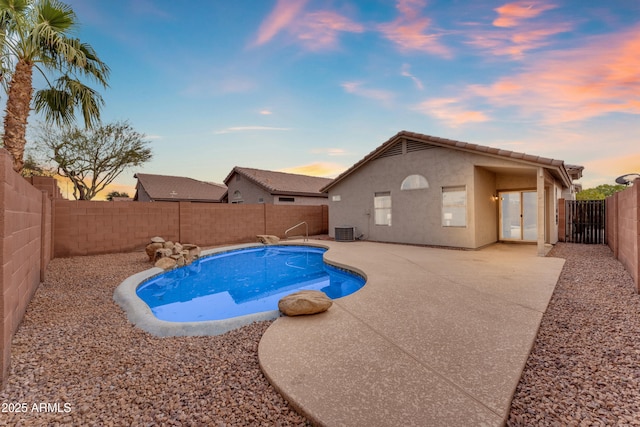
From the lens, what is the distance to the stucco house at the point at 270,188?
61.6 feet

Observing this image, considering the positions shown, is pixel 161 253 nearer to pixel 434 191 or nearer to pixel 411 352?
pixel 411 352

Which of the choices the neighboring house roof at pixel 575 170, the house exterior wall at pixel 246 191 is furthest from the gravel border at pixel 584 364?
the house exterior wall at pixel 246 191

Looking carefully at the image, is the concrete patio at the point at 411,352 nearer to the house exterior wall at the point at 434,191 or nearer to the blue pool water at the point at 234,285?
the blue pool water at the point at 234,285

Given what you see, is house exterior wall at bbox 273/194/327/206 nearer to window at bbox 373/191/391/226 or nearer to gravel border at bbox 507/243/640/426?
window at bbox 373/191/391/226

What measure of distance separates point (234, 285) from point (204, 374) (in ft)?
14.9

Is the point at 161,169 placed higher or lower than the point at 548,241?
higher

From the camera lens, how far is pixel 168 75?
10172mm

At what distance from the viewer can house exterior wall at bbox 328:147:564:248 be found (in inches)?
364

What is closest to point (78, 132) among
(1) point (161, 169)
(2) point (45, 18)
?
(1) point (161, 169)

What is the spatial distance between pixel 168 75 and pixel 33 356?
1047cm

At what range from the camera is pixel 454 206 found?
9641 millimetres

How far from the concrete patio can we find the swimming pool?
180cm

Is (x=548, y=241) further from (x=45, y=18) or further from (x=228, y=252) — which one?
(x=45, y=18)

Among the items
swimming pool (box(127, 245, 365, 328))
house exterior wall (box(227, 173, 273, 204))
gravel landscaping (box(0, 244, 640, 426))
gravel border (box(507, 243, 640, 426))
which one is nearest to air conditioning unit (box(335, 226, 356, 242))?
swimming pool (box(127, 245, 365, 328))
